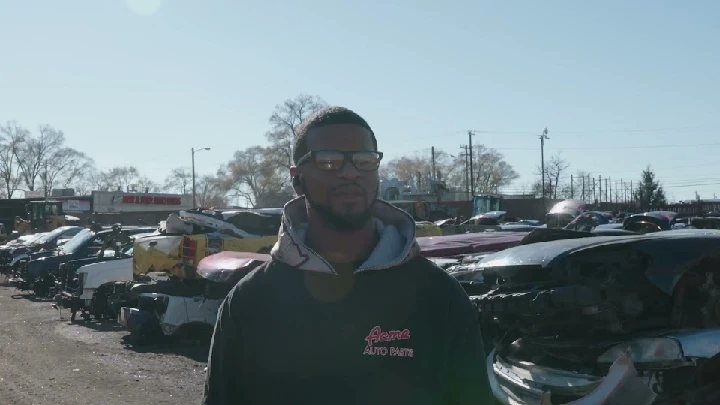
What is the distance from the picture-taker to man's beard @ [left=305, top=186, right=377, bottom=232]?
7.48 ft

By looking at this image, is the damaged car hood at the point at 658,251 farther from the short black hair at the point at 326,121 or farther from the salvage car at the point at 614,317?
the short black hair at the point at 326,121

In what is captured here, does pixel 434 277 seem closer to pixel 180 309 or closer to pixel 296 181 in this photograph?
pixel 296 181

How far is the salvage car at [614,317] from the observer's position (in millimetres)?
4758

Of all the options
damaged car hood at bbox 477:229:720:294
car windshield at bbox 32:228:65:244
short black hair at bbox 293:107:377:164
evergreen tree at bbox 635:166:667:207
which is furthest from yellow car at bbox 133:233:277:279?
evergreen tree at bbox 635:166:667:207

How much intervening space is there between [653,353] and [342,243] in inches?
127

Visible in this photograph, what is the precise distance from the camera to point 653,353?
4742 millimetres

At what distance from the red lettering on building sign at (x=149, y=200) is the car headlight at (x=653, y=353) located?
6704 cm

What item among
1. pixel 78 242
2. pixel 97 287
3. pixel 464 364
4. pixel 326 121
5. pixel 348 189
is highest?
pixel 326 121

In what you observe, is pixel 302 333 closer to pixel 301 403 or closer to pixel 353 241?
pixel 301 403

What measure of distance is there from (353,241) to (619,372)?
2.90 meters

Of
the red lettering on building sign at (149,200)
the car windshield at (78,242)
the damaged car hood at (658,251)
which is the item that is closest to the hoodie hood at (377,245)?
the damaged car hood at (658,251)

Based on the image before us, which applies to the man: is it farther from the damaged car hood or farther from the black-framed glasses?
the damaged car hood

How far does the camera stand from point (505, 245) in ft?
29.1

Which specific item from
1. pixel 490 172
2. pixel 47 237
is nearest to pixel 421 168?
pixel 490 172
